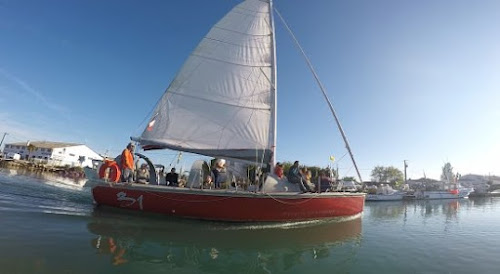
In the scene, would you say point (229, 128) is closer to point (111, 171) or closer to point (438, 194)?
point (111, 171)

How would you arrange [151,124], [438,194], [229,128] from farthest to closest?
1. [438,194]
2. [151,124]
3. [229,128]

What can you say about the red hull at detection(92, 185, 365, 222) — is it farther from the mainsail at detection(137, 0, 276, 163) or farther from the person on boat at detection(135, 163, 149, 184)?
the mainsail at detection(137, 0, 276, 163)

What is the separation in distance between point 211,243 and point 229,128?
20.8ft

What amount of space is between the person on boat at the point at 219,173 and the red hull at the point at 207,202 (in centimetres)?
161

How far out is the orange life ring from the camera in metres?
12.9

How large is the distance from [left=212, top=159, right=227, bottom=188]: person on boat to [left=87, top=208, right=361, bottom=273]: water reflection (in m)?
2.02

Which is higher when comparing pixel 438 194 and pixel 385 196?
pixel 438 194

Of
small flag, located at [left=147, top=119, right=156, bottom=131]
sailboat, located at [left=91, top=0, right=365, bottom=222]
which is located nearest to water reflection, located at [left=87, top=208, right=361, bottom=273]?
sailboat, located at [left=91, top=0, right=365, bottom=222]

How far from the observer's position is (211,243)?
9.36 metres

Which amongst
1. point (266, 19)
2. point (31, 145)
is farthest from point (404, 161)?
point (31, 145)

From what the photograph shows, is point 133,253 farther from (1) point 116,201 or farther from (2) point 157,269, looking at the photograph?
(1) point 116,201

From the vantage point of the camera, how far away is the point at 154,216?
1244 centimetres

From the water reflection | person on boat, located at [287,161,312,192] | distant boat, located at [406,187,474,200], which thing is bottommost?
the water reflection

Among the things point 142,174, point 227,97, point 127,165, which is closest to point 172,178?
point 142,174
